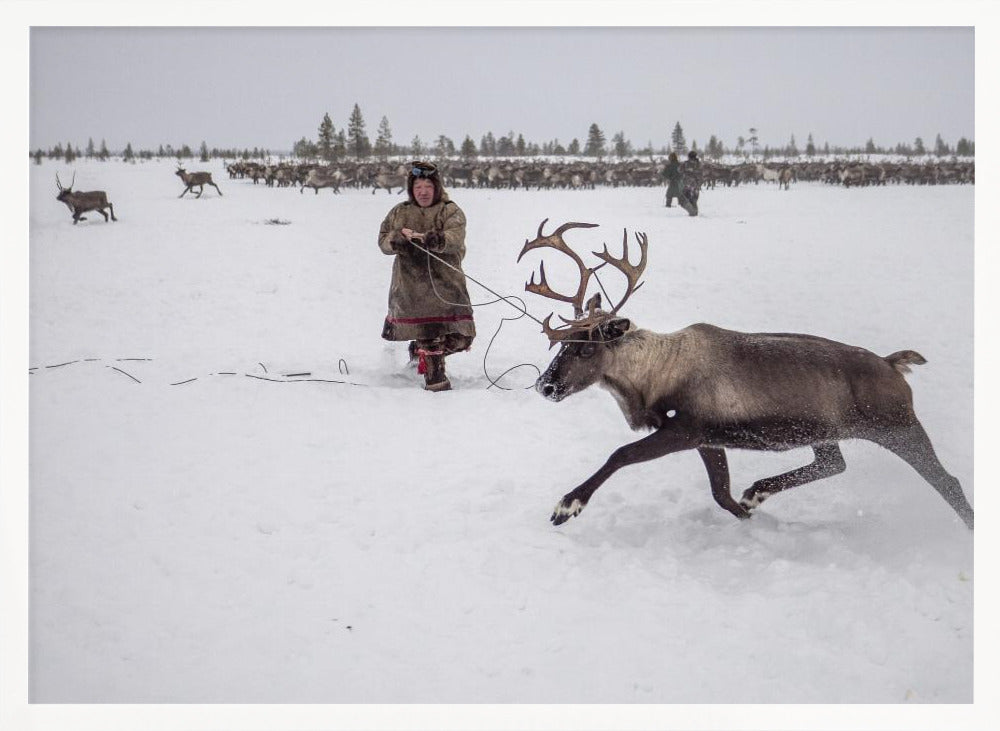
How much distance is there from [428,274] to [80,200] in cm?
176

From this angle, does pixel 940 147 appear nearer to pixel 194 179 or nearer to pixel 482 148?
pixel 482 148

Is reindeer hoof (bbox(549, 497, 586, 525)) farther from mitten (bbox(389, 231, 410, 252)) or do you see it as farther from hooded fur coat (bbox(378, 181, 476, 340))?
mitten (bbox(389, 231, 410, 252))

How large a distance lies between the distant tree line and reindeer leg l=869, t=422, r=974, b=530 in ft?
5.44

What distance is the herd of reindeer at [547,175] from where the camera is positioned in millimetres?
4004

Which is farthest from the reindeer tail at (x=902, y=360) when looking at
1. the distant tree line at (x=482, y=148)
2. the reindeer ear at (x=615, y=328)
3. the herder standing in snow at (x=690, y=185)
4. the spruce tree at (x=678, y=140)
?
the herder standing in snow at (x=690, y=185)

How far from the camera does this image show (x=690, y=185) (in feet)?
23.6

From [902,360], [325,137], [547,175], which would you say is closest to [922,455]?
[902,360]

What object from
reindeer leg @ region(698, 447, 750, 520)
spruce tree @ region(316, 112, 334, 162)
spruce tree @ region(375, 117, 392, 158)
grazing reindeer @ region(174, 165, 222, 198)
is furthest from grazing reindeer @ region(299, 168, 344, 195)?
reindeer leg @ region(698, 447, 750, 520)

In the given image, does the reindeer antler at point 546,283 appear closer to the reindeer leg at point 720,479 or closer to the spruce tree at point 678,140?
the reindeer leg at point 720,479

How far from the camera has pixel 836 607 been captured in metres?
2.45

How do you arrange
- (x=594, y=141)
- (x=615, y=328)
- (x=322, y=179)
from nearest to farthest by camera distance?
(x=615, y=328) → (x=594, y=141) → (x=322, y=179)

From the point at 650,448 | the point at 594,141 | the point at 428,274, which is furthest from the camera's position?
the point at 594,141

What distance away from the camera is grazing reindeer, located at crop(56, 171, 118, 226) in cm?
355
